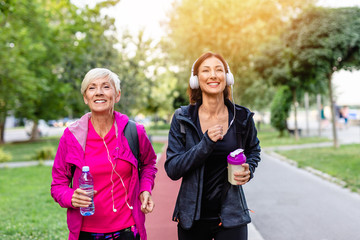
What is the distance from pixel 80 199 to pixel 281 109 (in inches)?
888

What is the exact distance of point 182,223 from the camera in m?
2.27

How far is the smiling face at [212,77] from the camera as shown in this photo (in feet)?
7.84

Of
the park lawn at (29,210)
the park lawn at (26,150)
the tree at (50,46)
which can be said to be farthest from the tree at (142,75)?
the park lawn at (29,210)

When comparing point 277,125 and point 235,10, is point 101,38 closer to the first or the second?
point 235,10

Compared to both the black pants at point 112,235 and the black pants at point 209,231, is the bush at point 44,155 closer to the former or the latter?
the black pants at point 112,235

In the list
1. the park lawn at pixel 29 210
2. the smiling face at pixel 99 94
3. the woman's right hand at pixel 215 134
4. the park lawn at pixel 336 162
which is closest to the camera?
the woman's right hand at pixel 215 134

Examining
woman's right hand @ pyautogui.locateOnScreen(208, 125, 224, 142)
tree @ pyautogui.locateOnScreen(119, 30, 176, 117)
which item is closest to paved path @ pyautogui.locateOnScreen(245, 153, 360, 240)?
woman's right hand @ pyautogui.locateOnScreen(208, 125, 224, 142)

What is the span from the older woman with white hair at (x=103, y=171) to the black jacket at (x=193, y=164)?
27 cm

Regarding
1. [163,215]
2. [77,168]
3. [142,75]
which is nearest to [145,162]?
[77,168]

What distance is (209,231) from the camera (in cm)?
234

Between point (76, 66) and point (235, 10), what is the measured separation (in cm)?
1079

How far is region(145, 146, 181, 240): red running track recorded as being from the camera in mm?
5208

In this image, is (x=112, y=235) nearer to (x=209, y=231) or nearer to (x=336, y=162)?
(x=209, y=231)

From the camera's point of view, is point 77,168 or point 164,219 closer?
point 77,168
